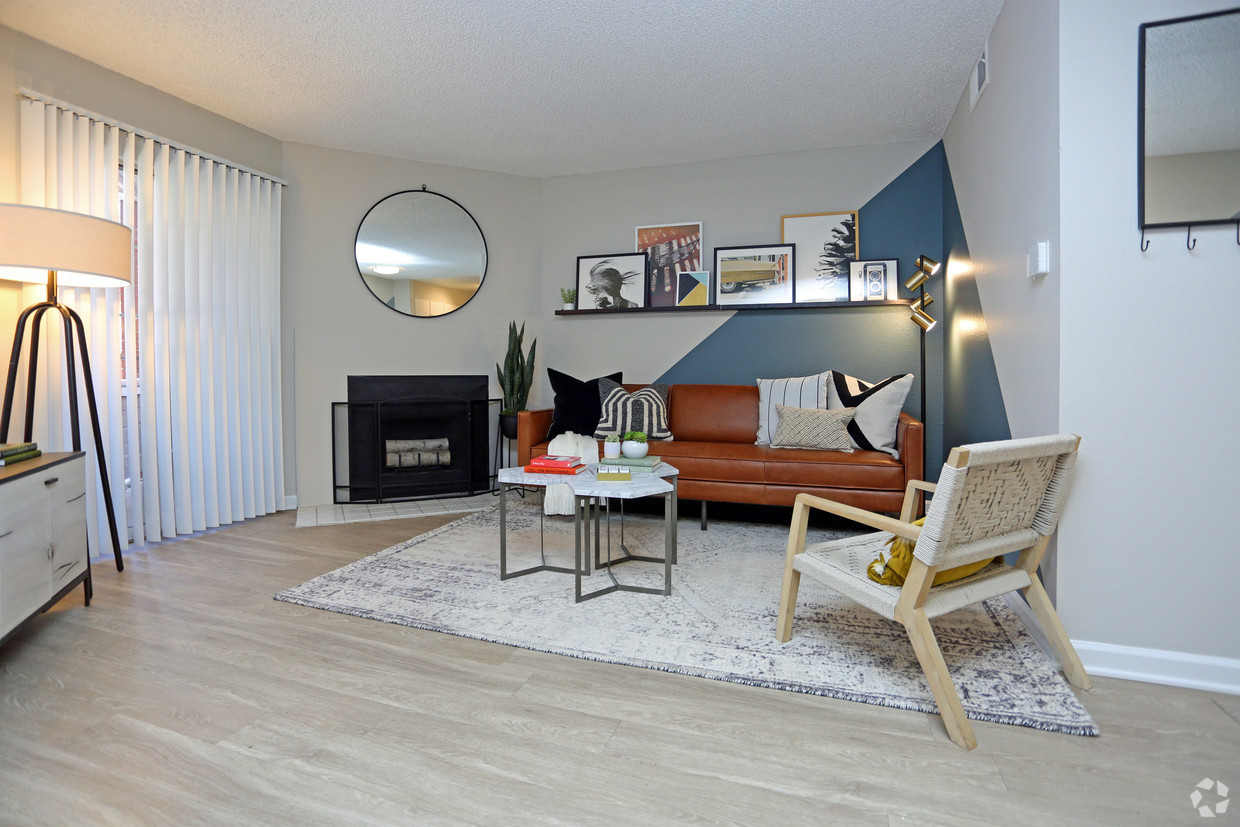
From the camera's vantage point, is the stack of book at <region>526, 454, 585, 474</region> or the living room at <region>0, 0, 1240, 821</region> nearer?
the living room at <region>0, 0, 1240, 821</region>

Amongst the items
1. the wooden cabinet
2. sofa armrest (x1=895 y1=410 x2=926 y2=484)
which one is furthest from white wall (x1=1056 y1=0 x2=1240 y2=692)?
the wooden cabinet

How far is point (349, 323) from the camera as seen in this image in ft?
15.0

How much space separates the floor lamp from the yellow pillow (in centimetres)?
324

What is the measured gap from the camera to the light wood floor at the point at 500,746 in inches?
54.8

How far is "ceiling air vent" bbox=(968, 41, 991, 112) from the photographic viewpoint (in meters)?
2.98

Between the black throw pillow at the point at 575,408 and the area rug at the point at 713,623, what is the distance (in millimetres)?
1129

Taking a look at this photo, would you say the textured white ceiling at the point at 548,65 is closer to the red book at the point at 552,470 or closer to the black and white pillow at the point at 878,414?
the black and white pillow at the point at 878,414

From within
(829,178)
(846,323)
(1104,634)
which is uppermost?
(829,178)

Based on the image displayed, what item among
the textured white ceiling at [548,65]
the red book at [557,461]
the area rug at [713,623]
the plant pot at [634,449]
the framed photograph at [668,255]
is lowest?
the area rug at [713,623]

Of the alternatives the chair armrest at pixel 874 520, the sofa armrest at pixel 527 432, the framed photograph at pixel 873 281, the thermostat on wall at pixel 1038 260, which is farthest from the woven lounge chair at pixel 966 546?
the framed photograph at pixel 873 281

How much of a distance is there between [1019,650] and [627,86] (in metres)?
3.27

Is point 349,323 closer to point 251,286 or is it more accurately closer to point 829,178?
point 251,286

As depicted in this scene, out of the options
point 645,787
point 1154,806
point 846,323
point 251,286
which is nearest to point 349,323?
point 251,286

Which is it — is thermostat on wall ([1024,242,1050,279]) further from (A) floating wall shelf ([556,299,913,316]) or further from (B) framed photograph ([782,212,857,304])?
(B) framed photograph ([782,212,857,304])
